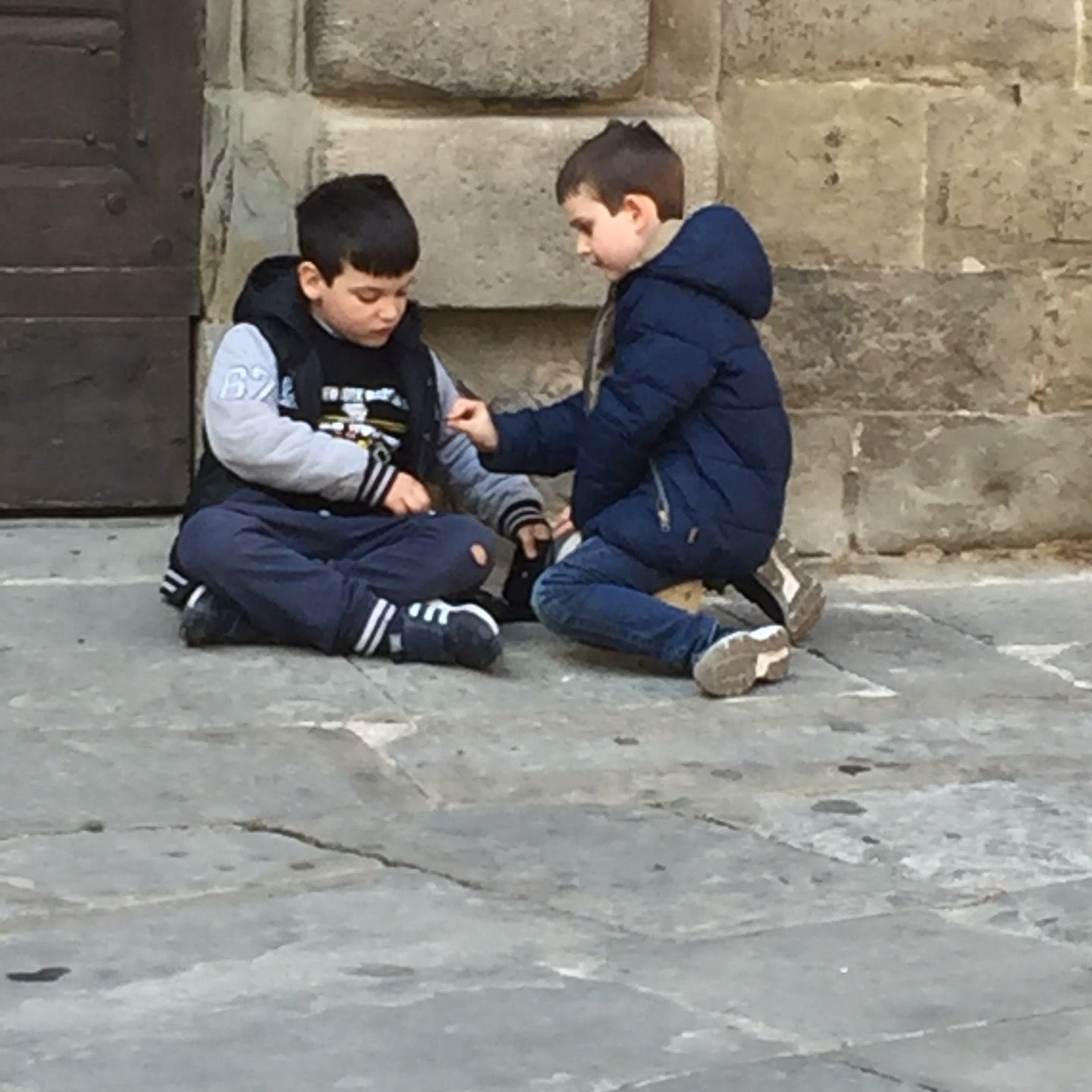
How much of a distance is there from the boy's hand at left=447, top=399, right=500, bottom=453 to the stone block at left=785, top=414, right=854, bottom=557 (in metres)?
0.89

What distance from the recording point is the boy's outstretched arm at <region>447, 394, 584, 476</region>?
14.3ft

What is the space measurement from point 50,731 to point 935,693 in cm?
144

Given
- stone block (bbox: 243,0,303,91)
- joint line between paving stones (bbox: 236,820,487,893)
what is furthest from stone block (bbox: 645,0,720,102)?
joint line between paving stones (bbox: 236,820,487,893)

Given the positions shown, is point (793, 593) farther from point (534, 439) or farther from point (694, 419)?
point (534, 439)

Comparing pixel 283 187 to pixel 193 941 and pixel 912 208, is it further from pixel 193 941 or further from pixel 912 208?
pixel 193 941

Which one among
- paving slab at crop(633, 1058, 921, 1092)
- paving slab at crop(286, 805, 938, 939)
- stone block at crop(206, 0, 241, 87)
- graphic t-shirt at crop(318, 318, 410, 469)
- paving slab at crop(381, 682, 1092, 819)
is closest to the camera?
paving slab at crop(633, 1058, 921, 1092)

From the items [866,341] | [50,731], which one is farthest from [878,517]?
[50,731]

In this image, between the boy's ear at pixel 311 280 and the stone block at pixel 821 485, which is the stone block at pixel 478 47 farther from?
the stone block at pixel 821 485

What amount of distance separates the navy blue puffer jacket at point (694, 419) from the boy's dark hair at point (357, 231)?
387mm

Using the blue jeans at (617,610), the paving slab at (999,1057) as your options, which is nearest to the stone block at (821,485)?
the blue jeans at (617,610)

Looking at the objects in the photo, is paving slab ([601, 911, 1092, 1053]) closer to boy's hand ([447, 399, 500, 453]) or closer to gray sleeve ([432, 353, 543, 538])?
boy's hand ([447, 399, 500, 453])

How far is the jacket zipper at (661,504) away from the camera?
4184 millimetres

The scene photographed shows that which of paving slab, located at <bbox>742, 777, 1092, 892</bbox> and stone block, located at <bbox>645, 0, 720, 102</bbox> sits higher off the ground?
stone block, located at <bbox>645, 0, 720, 102</bbox>

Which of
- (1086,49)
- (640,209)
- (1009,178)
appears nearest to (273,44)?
(640,209)
